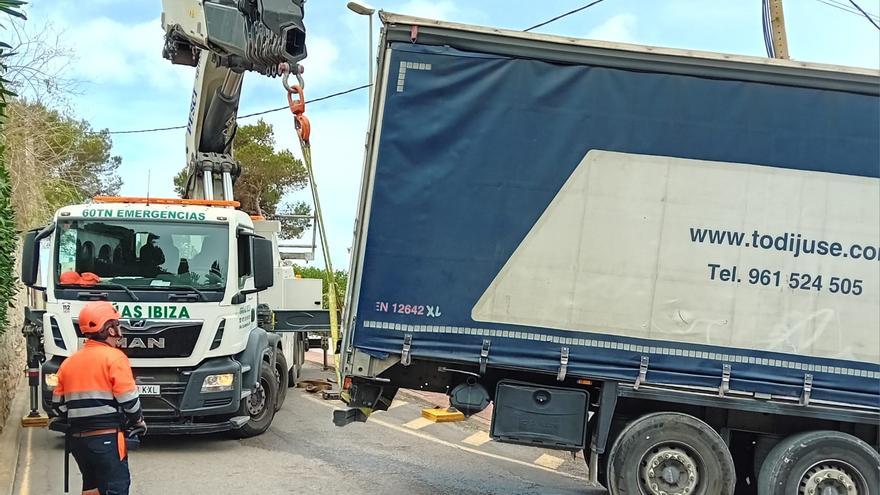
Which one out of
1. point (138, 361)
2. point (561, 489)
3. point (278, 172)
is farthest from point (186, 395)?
point (278, 172)

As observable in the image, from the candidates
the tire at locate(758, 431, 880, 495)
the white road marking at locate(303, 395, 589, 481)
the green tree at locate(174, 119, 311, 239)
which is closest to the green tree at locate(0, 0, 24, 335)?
the white road marking at locate(303, 395, 589, 481)

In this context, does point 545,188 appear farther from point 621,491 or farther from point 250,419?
point 250,419

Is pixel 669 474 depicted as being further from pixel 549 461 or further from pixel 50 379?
pixel 50 379

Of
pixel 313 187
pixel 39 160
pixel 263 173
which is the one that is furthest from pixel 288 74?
pixel 263 173

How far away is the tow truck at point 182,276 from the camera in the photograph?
812cm

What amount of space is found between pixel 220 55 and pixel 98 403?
15.9 feet

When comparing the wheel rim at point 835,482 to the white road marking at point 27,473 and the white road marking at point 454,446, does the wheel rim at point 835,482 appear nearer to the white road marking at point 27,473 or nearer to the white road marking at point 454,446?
the white road marking at point 454,446

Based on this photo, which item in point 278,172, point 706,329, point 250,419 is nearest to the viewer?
point 706,329

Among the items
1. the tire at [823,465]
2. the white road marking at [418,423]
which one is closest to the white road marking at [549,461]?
the white road marking at [418,423]

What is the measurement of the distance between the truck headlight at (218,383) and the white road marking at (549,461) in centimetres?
355

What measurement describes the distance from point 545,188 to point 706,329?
1.65 metres

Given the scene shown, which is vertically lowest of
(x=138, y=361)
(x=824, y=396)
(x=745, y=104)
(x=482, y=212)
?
(x=138, y=361)

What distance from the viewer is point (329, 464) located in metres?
8.50

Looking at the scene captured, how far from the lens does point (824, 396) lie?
6250 millimetres
